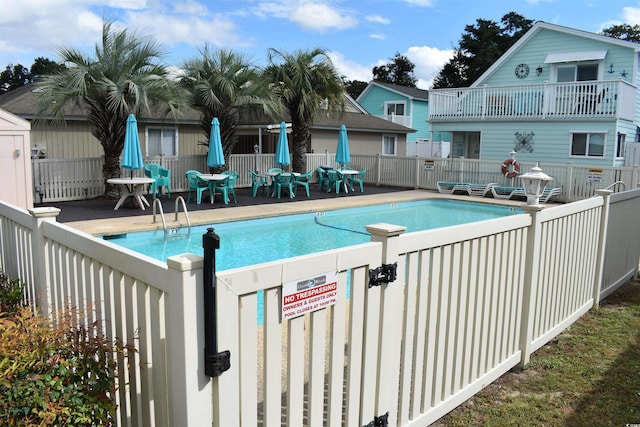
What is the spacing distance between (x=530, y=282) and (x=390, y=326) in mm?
1800

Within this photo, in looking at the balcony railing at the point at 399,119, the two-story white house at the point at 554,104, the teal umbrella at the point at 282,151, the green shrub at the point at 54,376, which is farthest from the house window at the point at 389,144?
the green shrub at the point at 54,376

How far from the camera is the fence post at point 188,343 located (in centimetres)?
182

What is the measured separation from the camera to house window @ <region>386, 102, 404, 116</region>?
107ft

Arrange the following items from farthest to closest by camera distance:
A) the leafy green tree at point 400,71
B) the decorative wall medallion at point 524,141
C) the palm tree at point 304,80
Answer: the leafy green tree at point 400,71
the decorative wall medallion at point 524,141
the palm tree at point 304,80

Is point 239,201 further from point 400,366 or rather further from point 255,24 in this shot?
point 255,24

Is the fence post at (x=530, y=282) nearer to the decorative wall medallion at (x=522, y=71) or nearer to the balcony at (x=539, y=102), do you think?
the balcony at (x=539, y=102)

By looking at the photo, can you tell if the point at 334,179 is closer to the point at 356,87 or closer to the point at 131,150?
the point at 131,150

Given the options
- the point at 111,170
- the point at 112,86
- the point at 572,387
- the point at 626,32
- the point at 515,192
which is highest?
the point at 626,32

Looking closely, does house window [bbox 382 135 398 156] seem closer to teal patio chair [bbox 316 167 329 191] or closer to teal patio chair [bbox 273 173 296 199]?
teal patio chair [bbox 316 167 329 191]

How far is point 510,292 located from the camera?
12.6 ft

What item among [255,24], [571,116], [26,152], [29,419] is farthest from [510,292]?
[255,24]

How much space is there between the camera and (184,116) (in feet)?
59.2

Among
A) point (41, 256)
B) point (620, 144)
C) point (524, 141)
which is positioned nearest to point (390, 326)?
point (41, 256)

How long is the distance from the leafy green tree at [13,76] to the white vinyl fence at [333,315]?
1830 inches
